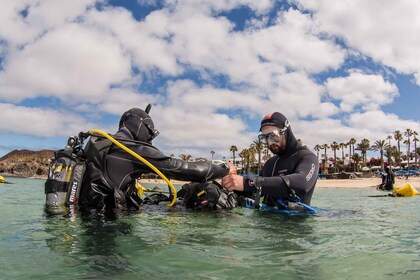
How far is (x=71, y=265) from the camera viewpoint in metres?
2.31

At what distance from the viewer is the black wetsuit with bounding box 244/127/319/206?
15.0 feet

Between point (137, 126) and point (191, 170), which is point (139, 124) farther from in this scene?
point (191, 170)

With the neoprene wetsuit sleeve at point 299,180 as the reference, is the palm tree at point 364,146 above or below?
above

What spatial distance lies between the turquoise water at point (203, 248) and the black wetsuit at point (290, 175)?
45 cm

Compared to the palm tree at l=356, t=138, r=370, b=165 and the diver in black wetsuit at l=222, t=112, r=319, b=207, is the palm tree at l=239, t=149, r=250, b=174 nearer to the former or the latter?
the palm tree at l=356, t=138, r=370, b=165

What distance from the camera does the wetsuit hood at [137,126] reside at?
186 inches

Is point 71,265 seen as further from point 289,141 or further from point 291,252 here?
point 289,141

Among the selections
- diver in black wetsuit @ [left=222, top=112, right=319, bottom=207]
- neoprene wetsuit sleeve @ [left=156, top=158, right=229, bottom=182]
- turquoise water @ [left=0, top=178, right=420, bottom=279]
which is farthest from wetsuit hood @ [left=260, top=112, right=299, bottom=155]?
turquoise water @ [left=0, top=178, right=420, bottom=279]

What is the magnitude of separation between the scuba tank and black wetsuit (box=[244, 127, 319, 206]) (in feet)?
6.59

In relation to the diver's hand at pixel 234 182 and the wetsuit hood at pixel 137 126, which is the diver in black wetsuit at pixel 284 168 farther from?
the wetsuit hood at pixel 137 126

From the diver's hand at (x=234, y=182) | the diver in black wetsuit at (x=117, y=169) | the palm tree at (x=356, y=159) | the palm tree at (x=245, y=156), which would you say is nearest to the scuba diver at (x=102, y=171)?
the diver in black wetsuit at (x=117, y=169)

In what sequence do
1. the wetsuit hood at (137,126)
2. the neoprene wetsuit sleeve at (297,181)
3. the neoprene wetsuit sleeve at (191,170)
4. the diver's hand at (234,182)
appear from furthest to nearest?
1. the wetsuit hood at (137,126)
2. the neoprene wetsuit sleeve at (297,181)
3. the neoprene wetsuit sleeve at (191,170)
4. the diver's hand at (234,182)

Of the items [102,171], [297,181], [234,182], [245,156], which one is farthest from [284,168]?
[245,156]

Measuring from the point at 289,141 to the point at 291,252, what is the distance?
121 inches
